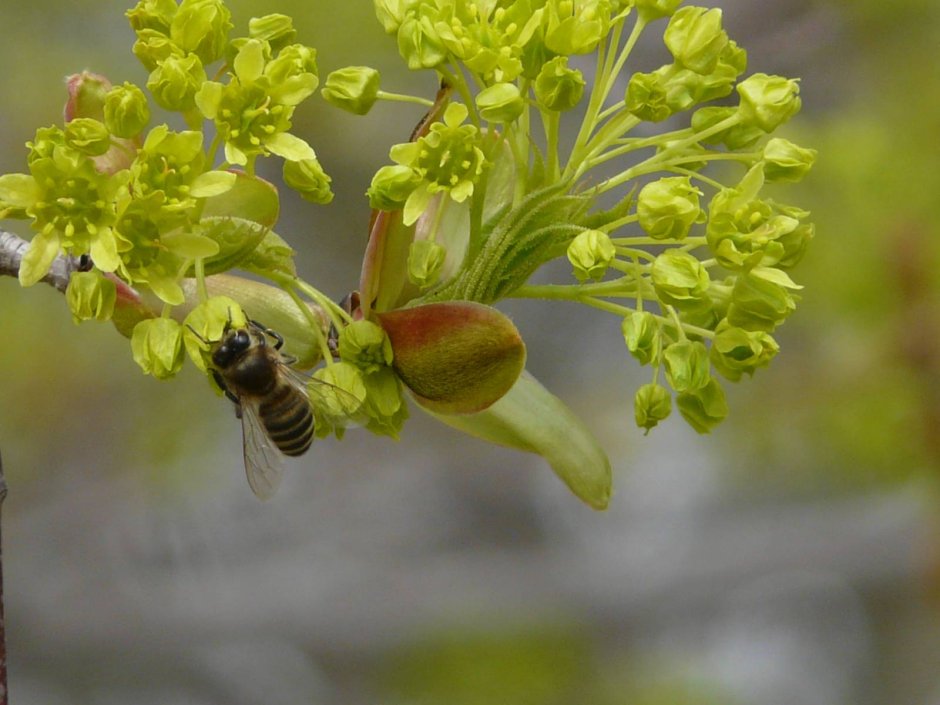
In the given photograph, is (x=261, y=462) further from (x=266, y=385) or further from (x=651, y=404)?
(x=651, y=404)

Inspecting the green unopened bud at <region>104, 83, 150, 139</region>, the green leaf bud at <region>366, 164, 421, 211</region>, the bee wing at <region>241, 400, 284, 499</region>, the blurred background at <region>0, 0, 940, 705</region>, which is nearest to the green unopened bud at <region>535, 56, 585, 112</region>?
the green leaf bud at <region>366, 164, 421, 211</region>

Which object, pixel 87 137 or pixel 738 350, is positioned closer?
pixel 87 137

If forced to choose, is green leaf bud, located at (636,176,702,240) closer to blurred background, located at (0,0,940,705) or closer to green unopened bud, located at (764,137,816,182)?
green unopened bud, located at (764,137,816,182)

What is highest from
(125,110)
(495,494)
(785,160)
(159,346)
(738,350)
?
(495,494)

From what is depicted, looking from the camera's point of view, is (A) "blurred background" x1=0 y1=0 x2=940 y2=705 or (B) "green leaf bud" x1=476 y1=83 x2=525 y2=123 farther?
(A) "blurred background" x1=0 y1=0 x2=940 y2=705

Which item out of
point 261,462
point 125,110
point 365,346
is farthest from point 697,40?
point 261,462

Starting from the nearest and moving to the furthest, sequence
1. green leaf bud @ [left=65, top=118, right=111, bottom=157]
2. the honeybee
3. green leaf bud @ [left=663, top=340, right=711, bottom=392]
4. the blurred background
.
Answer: green leaf bud @ [left=65, top=118, right=111, bottom=157] → green leaf bud @ [left=663, top=340, right=711, bottom=392] → the honeybee → the blurred background

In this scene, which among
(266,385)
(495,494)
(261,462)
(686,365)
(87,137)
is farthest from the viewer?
(495,494)
